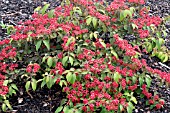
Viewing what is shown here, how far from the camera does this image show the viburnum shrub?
2900 millimetres

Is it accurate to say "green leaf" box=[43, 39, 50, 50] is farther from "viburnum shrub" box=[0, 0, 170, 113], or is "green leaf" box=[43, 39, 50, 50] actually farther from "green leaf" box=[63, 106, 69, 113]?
"green leaf" box=[63, 106, 69, 113]

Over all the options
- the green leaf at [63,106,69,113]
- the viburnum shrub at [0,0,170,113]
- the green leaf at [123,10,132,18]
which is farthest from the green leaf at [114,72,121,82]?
the green leaf at [123,10,132,18]

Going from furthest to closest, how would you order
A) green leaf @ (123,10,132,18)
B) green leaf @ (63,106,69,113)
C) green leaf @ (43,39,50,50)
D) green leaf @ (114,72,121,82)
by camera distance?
1. green leaf @ (123,10,132,18)
2. green leaf @ (43,39,50,50)
3. green leaf @ (114,72,121,82)
4. green leaf @ (63,106,69,113)

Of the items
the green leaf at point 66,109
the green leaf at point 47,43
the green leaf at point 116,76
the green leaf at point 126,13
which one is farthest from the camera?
the green leaf at point 126,13

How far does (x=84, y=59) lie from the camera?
Result: 3092 mm

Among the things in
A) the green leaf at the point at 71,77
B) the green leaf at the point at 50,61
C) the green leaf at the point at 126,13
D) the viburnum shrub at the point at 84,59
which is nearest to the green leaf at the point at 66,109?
the viburnum shrub at the point at 84,59

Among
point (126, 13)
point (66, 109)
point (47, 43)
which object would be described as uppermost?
point (126, 13)

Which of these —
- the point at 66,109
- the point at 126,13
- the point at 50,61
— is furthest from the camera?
the point at 126,13

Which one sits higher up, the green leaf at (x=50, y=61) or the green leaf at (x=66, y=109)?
the green leaf at (x=50, y=61)

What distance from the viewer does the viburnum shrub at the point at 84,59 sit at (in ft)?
9.52

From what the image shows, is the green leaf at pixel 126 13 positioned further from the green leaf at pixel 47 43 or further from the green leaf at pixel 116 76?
the green leaf at pixel 47 43

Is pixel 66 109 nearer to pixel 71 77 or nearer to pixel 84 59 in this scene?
pixel 71 77

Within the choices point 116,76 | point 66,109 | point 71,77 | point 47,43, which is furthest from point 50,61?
point 116,76

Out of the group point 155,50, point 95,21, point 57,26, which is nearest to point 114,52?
point 95,21
